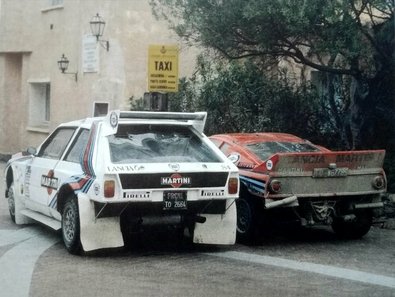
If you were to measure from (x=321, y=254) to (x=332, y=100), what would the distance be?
638 centimetres

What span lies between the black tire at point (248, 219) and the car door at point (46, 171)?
2423mm

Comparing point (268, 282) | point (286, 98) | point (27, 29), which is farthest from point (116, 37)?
point (268, 282)

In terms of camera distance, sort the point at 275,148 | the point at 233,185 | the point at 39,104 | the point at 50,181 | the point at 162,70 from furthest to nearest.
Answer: the point at 39,104 → the point at 162,70 → the point at 275,148 → the point at 50,181 → the point at 233,185

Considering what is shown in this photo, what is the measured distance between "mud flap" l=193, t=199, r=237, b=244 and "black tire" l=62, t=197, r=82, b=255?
4.65ft

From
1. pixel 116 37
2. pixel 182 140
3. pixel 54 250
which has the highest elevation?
pixel 116 37

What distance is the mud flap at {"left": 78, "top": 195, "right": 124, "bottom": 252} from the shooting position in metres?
7.87

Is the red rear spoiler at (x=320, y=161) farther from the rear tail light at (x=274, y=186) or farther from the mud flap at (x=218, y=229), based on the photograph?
the mud flap at (x=218, y=229)

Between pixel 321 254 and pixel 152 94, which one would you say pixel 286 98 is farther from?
pixel 321 254

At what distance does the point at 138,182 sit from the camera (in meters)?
7.72

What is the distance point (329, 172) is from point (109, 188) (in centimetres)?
294

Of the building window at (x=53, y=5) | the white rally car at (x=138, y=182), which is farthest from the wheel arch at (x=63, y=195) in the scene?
the building window at (x=53, y=5)

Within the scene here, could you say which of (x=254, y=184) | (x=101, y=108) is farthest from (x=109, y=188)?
(x=101, y=108)

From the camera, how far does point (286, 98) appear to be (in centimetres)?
1470

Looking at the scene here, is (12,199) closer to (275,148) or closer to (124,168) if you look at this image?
(124,168)
